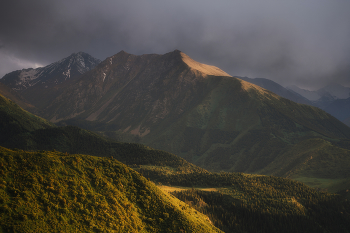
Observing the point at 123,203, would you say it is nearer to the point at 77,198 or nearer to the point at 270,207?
the point at 77,198

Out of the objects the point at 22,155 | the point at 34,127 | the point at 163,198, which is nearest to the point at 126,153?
the point at 34,127

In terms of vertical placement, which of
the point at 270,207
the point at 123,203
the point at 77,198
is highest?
the point at 77,198

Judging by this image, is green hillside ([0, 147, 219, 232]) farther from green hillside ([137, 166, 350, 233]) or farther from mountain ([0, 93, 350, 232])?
green hillside ([137, 166, 350, 233])

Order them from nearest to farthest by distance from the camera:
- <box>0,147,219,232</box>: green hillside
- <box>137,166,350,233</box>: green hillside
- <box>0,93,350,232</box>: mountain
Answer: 1. <box>0,147,219,232</box>: green hillside
2. <box>0,93,350,232</box>: mountain
3. <box>137,166,350,233</box>: green hillside

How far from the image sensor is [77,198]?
1351 inches

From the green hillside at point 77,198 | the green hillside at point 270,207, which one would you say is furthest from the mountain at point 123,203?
the green hillside at point 270,207

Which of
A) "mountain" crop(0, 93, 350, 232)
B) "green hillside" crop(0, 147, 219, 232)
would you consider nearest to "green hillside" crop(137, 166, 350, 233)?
"mountain" crop(0, 93, 350, 232)

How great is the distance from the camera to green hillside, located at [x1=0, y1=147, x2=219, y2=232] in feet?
90.0

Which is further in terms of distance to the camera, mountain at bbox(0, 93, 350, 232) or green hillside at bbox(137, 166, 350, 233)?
green hillside at bbox(137, 166, 350, 233)

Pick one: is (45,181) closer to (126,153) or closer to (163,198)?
(163,198)

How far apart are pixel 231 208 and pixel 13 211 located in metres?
80.9

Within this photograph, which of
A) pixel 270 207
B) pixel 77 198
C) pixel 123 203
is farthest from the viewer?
pixel 270 207

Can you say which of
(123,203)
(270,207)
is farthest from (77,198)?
(270,207)

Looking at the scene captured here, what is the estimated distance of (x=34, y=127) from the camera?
623ft
